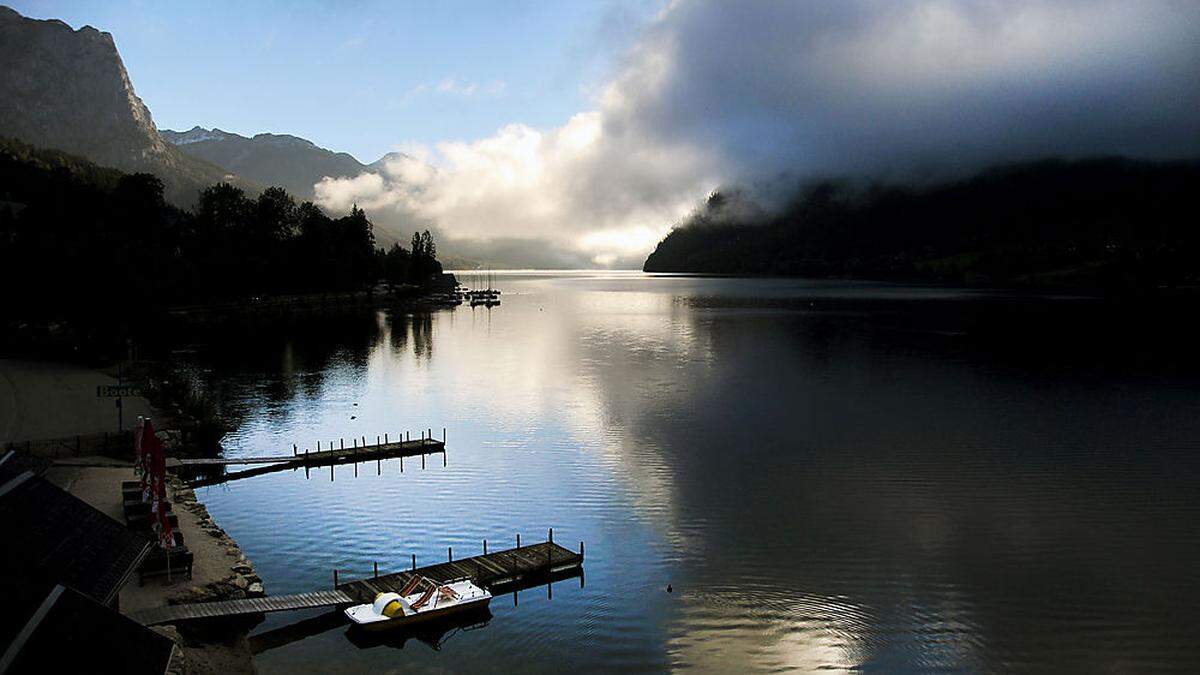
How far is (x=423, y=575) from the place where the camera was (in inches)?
1469

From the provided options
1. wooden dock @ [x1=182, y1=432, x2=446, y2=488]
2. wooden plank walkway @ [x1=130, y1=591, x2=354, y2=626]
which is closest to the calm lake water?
wooden plank walkway @ [x1=130, y1=591, x2=354, y2=626]

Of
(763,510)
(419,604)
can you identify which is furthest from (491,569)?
(763,510)

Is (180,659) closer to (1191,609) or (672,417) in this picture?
(1191,609)

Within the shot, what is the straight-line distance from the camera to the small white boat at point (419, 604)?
32.8 metres

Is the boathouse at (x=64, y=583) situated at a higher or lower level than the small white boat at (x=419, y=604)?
higher

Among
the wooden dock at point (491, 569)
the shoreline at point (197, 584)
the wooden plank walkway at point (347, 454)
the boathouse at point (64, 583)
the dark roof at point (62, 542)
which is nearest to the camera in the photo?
the boathouse at point (64, 583)

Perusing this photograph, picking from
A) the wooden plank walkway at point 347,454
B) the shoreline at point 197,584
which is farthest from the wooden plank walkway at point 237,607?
the wooden plank walkway at point 347,454

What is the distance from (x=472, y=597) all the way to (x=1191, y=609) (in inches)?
1273

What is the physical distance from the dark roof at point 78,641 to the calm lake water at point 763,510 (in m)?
12.5

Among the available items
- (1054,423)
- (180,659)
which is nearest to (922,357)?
(1054,423)

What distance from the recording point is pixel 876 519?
154 feet

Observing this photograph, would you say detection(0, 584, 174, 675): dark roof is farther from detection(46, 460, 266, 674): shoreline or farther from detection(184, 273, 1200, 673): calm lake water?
detection(184, 273, 1200, 673): calm lake water

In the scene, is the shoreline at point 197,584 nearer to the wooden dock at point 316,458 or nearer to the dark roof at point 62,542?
the dark roof at point 62,542

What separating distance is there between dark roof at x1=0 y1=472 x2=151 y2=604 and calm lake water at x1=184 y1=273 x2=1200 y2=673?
7880mm
